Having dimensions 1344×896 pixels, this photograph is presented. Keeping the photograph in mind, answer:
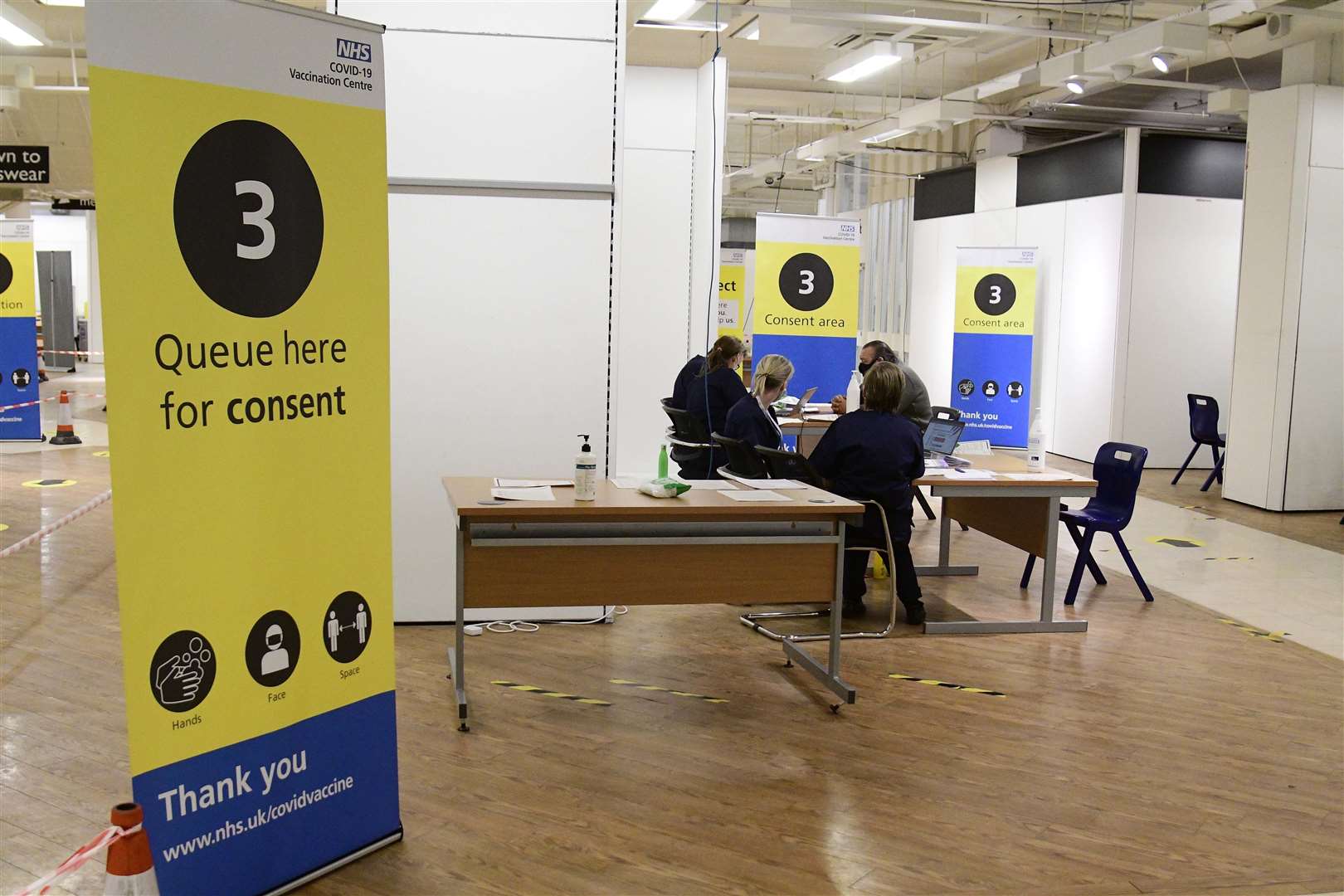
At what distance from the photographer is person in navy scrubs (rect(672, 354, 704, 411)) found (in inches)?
307

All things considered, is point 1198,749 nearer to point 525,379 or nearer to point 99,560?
point 525,379

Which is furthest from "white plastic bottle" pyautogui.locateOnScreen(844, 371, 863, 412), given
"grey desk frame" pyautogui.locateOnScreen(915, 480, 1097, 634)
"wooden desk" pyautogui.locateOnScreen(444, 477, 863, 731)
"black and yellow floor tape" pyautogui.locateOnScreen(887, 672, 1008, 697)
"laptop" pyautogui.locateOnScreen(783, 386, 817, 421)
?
"wooden desk" pyautogui.locateOnScreen(444, 477, 863, 731)

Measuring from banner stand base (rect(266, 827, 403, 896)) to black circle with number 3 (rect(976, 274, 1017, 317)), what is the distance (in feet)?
33.1

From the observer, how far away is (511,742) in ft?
13.1

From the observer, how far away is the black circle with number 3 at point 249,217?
261 centimetres

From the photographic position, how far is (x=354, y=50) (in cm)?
295

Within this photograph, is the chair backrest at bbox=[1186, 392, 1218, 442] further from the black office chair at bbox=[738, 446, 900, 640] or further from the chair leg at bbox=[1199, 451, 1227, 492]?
the black office chair at bbox=[738, 446, 900, 640]

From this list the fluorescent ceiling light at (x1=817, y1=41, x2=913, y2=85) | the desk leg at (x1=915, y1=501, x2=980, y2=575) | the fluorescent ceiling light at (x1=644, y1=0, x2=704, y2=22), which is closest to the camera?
the desk leg at (x1=915, y1=501, x2=980, y2=575)

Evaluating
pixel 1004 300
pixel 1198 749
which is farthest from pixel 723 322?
pixel 1198 749

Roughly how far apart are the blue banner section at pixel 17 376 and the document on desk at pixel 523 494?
30.0 ft

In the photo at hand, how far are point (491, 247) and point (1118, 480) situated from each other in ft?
12.2

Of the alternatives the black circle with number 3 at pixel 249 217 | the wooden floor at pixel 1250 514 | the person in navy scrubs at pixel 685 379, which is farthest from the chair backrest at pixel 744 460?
the wooden floor at pixel 1250 514

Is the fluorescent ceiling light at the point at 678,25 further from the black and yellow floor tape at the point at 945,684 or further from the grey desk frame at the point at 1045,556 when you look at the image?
the black and yellow floor tape at the point at 945,684

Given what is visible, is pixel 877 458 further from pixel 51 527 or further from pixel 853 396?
pixel 51 527
